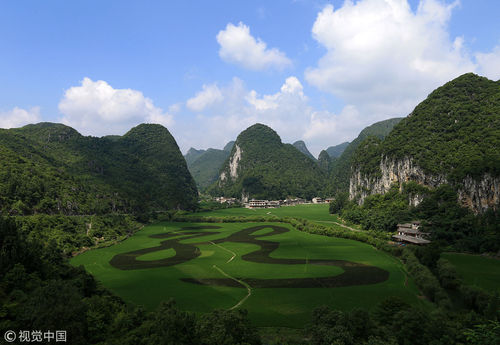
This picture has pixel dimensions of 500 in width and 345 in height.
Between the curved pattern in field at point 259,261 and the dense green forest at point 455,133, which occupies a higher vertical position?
the dense green forest at point 455,133

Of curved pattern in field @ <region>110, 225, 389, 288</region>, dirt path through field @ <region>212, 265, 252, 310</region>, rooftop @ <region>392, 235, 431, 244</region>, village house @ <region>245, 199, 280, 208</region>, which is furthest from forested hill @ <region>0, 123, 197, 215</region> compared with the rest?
rooftop @ <region>392, 235, 431, 244</region>

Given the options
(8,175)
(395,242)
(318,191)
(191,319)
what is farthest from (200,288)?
(318,191)

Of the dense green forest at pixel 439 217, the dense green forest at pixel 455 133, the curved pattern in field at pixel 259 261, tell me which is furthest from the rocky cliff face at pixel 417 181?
the curved pattern in field at pixel 259 261

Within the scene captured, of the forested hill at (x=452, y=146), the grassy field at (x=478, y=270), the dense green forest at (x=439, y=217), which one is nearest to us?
the grassy field at (x=478, y=270)

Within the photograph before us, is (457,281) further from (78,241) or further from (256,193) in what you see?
(256,193)

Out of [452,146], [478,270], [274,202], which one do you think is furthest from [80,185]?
[452,146]

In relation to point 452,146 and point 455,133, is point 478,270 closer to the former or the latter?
point 452,146

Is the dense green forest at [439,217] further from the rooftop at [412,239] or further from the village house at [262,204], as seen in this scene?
the village house at [262,204]
